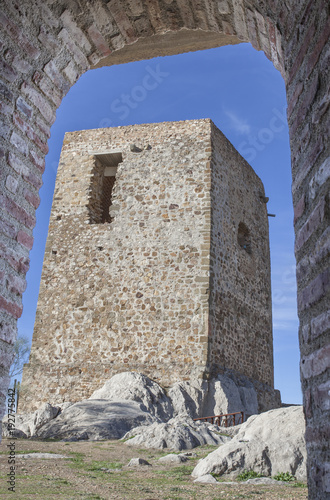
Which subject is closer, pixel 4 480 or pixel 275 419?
pixel 4 480

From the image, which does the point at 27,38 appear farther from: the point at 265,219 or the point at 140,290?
the point at 265,219

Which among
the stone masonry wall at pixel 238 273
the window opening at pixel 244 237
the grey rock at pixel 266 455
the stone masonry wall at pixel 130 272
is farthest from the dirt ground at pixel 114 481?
the window opening at pixel 244 237

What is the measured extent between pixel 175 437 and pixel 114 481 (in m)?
2.32

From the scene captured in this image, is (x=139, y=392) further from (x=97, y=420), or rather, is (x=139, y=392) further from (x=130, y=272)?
(x=130, y=272)

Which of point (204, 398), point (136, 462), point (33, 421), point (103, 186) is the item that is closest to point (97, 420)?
point (33, 421)

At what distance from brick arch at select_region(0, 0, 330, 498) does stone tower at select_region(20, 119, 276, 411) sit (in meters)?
7.52

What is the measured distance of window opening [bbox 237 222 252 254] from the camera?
12.5 m

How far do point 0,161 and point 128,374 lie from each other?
308 inches

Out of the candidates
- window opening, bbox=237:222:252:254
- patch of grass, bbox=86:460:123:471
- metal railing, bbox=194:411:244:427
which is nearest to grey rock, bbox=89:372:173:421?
metal railing, bbox=194:411:244:427

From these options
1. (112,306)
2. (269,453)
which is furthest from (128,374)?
(269,453)

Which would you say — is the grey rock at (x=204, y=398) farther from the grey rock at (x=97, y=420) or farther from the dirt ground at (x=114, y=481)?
the dirt ground at (x=114, y=481)

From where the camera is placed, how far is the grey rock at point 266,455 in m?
4.75

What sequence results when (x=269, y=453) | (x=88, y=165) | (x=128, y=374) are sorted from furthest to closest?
1. (x=88, y=165)
2. (x=128, y=374)
3. (x=269, y=453)

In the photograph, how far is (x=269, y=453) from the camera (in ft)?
15.9
